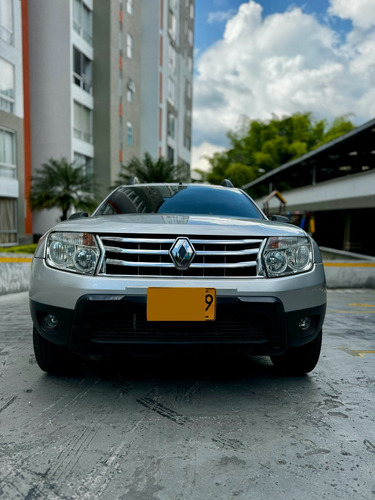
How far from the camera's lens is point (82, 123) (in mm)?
24266

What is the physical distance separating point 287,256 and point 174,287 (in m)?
0.80

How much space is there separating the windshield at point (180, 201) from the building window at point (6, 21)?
52.6 feet

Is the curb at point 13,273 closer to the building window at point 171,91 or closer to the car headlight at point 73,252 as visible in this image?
the car headlight at point 73,252

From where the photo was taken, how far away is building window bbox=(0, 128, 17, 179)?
17812 millimetres

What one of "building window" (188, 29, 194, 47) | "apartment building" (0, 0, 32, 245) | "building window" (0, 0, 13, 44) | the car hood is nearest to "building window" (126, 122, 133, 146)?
"apartment building" (0, 0, 32, 245)

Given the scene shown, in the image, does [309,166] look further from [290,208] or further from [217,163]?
[217,163]

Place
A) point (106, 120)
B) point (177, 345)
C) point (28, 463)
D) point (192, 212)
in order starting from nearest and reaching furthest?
point (28, 463) → point (177, 345) → point (192, 212) → point (106, 120)

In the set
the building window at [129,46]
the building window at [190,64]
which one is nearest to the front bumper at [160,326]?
the building window at [129,46]

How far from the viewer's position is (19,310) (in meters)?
6.44

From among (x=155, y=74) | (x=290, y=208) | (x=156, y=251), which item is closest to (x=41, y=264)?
(x=156, y=251)

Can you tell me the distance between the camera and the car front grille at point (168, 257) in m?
2.88

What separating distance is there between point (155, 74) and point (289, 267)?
3214 centimetres

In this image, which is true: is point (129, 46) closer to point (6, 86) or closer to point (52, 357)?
point (6, 86)

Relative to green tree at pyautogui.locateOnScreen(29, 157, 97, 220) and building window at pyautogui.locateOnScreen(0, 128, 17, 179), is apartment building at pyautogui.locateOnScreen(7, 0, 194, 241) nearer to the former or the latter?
building window at pyautogui.locateOnScreen(0, 128, 17, 179)
